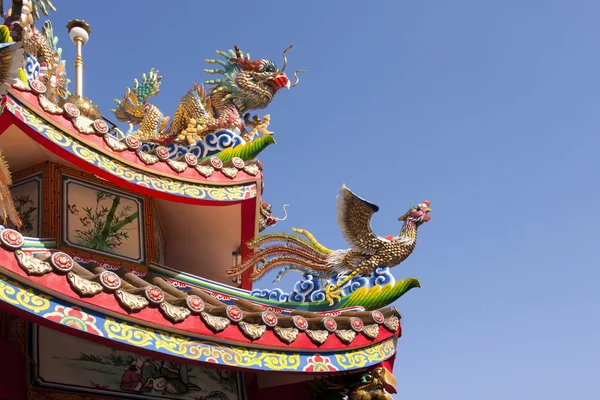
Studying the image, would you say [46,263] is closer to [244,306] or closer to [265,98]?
[244,306]

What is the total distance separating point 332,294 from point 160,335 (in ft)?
9.38

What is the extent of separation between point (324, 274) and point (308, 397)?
172 centimetres

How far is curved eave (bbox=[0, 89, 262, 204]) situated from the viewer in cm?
692

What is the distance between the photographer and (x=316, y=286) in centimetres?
870

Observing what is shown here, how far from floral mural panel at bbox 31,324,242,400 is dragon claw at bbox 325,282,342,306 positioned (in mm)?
1525

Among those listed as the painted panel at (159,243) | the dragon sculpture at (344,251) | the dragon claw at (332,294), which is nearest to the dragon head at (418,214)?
the dragon sculpture at (344,251)

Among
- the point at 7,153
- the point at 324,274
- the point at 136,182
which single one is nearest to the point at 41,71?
the point at 7,153

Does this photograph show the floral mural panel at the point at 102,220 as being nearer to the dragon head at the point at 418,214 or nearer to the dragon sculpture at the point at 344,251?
the dragon sculpture at the point at 344,251

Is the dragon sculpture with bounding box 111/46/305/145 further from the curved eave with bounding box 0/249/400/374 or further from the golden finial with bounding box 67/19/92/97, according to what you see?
the curved eave with bounding box 0/249/400/374

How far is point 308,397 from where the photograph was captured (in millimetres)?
7375

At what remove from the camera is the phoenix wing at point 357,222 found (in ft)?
28.4

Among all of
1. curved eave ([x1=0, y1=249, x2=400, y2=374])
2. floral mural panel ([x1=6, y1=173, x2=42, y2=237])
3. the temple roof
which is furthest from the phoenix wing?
floral mural panel ([x1=6, y1=173, x2=42, y2=237])

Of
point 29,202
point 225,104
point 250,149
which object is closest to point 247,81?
point 225,104

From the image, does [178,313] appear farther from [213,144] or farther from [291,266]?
[213,144]
